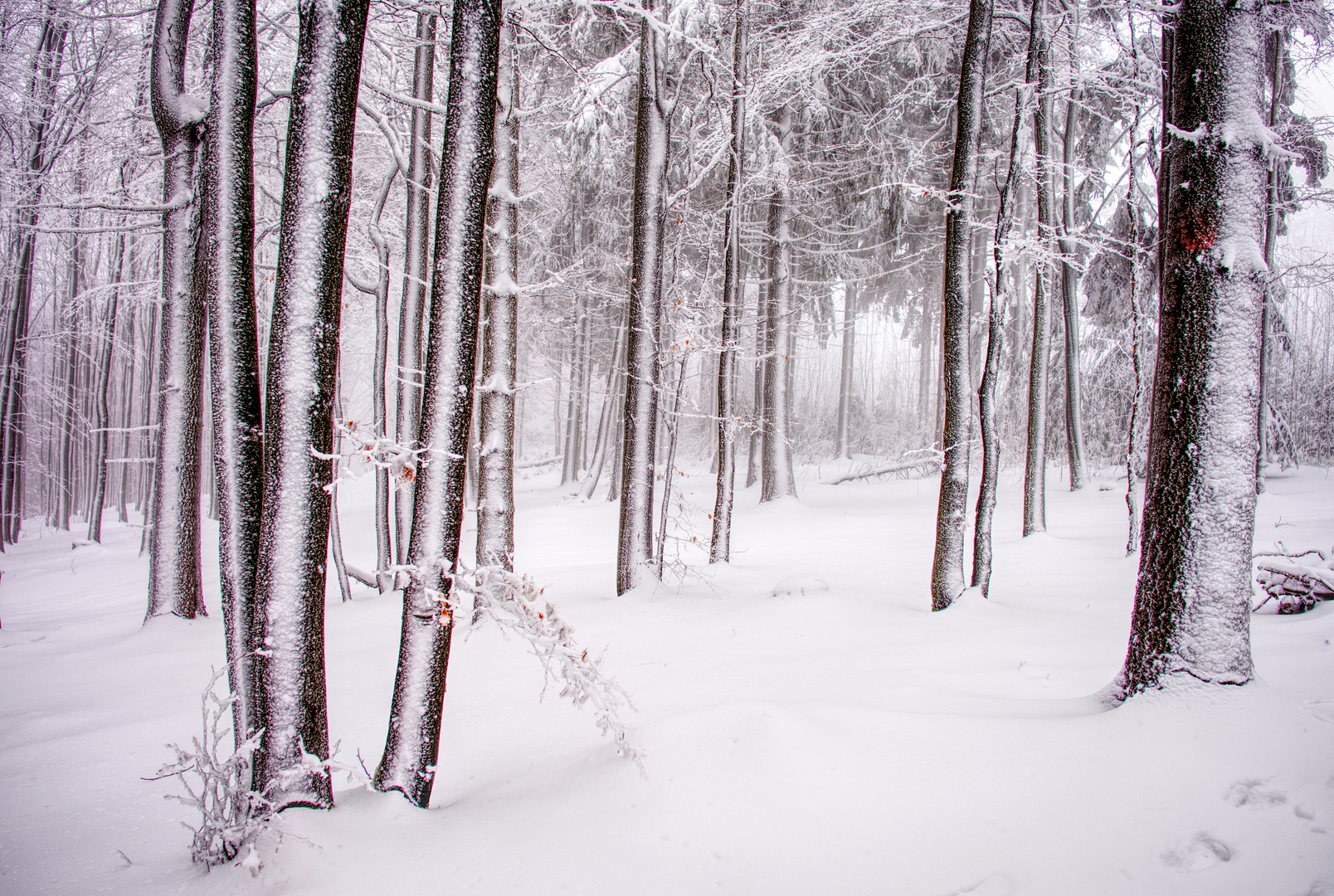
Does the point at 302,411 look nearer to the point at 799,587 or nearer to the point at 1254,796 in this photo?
the point at 1254,796

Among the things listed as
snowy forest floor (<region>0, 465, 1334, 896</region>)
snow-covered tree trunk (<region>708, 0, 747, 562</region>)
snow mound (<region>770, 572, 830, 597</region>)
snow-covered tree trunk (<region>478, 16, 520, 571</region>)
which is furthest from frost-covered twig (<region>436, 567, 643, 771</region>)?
snow-covered tree trunk (<region>708, 0, 747, 562</region>)

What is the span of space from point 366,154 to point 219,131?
909 centimetres

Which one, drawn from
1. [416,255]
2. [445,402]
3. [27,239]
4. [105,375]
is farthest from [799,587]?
[105,375]

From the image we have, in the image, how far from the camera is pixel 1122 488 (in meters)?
11.8

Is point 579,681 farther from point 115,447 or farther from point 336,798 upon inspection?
point 115,447

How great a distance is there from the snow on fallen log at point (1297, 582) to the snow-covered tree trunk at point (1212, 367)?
252cm

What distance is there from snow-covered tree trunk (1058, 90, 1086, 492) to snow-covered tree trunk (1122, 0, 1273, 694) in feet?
23.4

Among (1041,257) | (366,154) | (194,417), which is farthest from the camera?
(366,154)

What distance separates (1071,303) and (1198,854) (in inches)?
423

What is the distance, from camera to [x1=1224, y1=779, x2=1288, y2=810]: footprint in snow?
81.7 inches

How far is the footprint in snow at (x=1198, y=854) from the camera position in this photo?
1921 mm

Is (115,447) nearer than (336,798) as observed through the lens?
No

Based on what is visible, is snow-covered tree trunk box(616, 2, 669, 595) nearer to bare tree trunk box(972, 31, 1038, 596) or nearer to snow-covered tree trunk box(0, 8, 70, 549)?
bare tree trunk box(972, 31, 1038, 596)

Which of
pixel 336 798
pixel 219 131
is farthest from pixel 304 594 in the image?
pixel 219 131
